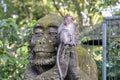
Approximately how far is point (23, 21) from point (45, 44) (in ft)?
56.6

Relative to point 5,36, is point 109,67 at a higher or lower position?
lower

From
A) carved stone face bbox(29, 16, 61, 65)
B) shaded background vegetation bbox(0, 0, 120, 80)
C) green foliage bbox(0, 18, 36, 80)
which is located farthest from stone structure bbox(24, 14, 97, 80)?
green foliage bbox(0, 18, 36, 80)

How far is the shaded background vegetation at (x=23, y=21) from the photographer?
6078mm

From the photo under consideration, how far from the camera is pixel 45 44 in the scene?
3.76 m

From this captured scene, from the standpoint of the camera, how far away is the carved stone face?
12.3ft

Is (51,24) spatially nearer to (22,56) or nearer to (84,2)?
(22,56)

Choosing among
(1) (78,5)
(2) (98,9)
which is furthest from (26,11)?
(2) (98,9)

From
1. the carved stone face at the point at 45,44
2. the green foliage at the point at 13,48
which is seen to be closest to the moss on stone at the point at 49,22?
the carved stone face at the point at 45,44

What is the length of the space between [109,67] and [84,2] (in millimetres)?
8900

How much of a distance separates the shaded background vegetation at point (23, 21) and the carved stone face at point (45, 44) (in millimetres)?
855

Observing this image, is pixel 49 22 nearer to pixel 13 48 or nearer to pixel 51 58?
pixel 51 58

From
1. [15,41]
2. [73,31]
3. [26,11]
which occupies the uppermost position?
[73,31]

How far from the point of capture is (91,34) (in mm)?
6359

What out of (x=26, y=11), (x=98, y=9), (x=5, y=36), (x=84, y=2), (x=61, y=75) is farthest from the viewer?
(x=26, y=11)
